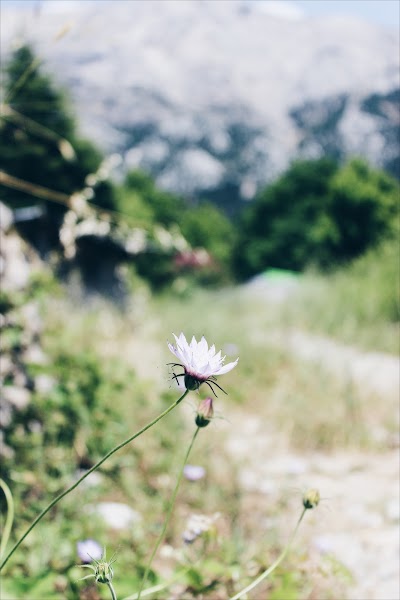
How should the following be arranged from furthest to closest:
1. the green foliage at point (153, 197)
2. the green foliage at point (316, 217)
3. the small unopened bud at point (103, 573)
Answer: the green foliage at point (153, 197)
the green foliage at point (316, 217)
the small unopened bud at point (103, 573)

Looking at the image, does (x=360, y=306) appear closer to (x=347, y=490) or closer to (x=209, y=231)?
(x=347, y=490)

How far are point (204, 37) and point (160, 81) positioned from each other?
932 centimetres

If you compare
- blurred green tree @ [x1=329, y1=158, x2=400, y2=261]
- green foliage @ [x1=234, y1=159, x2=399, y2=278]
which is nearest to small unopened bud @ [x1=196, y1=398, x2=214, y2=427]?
green foliage @ [x1=234, y1=159, x2=399, y2=278]

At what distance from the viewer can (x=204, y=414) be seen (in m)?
0.81

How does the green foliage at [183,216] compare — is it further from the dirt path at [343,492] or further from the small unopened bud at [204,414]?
the small unopened bud at [204,414]

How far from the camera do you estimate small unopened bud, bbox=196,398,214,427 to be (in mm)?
797

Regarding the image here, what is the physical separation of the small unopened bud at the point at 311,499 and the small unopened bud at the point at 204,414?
0.68 feet

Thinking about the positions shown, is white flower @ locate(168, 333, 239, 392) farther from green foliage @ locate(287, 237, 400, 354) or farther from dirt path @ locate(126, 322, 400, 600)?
green foliage @ locate(287, 237, 400, 354)

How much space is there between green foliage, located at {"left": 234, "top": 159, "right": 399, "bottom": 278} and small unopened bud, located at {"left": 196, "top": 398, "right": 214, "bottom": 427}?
808 inches

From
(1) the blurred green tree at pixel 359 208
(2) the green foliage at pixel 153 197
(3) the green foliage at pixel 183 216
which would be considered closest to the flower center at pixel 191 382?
(1) the blurred green tree at pixel 359 208

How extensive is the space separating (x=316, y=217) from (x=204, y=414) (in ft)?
87.1

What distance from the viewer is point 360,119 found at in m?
44.8

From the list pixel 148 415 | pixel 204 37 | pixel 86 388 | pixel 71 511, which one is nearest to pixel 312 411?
pixel 148 415

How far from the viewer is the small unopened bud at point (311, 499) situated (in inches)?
33.5
